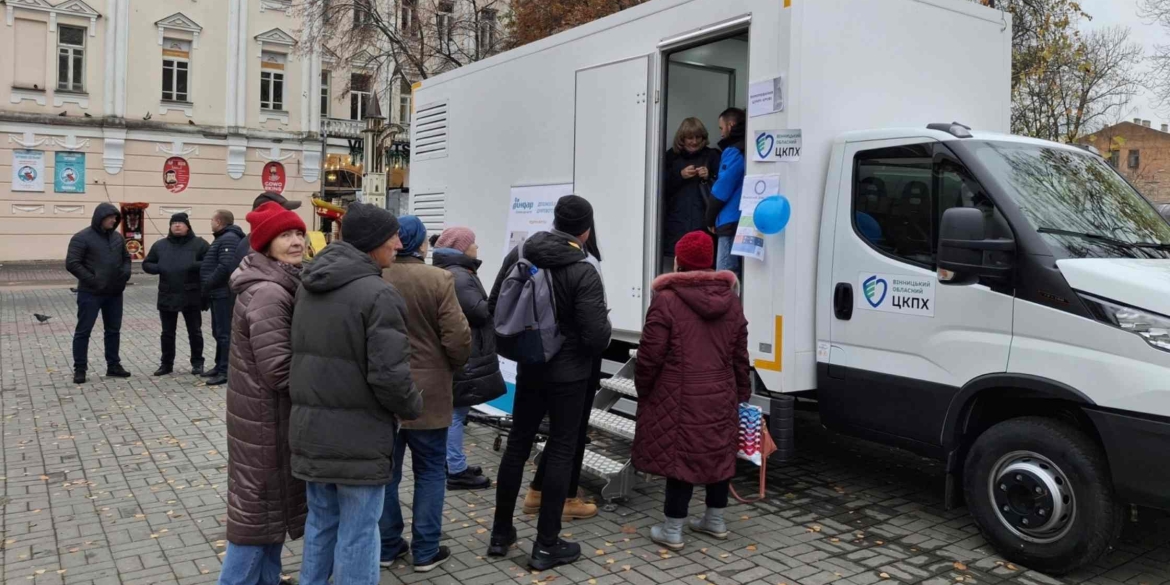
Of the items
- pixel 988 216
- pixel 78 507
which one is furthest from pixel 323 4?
pixel 988 216

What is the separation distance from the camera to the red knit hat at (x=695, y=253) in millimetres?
4613

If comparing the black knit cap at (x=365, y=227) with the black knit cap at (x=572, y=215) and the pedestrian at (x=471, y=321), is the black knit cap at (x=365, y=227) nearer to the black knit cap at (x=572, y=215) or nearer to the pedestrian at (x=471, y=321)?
the black knit cap at (x=572, y=215)

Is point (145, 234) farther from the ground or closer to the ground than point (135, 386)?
farther from the ground

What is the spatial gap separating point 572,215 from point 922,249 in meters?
1.96

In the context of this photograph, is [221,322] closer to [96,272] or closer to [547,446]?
[96,272]

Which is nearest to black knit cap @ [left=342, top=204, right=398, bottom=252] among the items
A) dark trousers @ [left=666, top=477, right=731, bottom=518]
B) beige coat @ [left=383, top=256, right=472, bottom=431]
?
beige coat @ [left=383, top=256, right=472, bottom=431]

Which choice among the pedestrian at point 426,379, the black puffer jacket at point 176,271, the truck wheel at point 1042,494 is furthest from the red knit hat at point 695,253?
the black puffer jacket at point 176,271

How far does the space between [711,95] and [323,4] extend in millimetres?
17116

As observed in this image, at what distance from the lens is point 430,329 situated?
13.8 feet

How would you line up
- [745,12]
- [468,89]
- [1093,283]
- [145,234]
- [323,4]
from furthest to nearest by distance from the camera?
[145,234] < [323,4] < [468,89] < [745,12] < [1093,283]

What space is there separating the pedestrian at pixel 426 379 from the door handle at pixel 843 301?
220 cm

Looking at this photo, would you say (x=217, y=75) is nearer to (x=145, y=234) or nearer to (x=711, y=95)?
(x=145, y=234)

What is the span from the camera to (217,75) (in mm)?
29406

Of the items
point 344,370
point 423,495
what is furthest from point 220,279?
point 344,370
